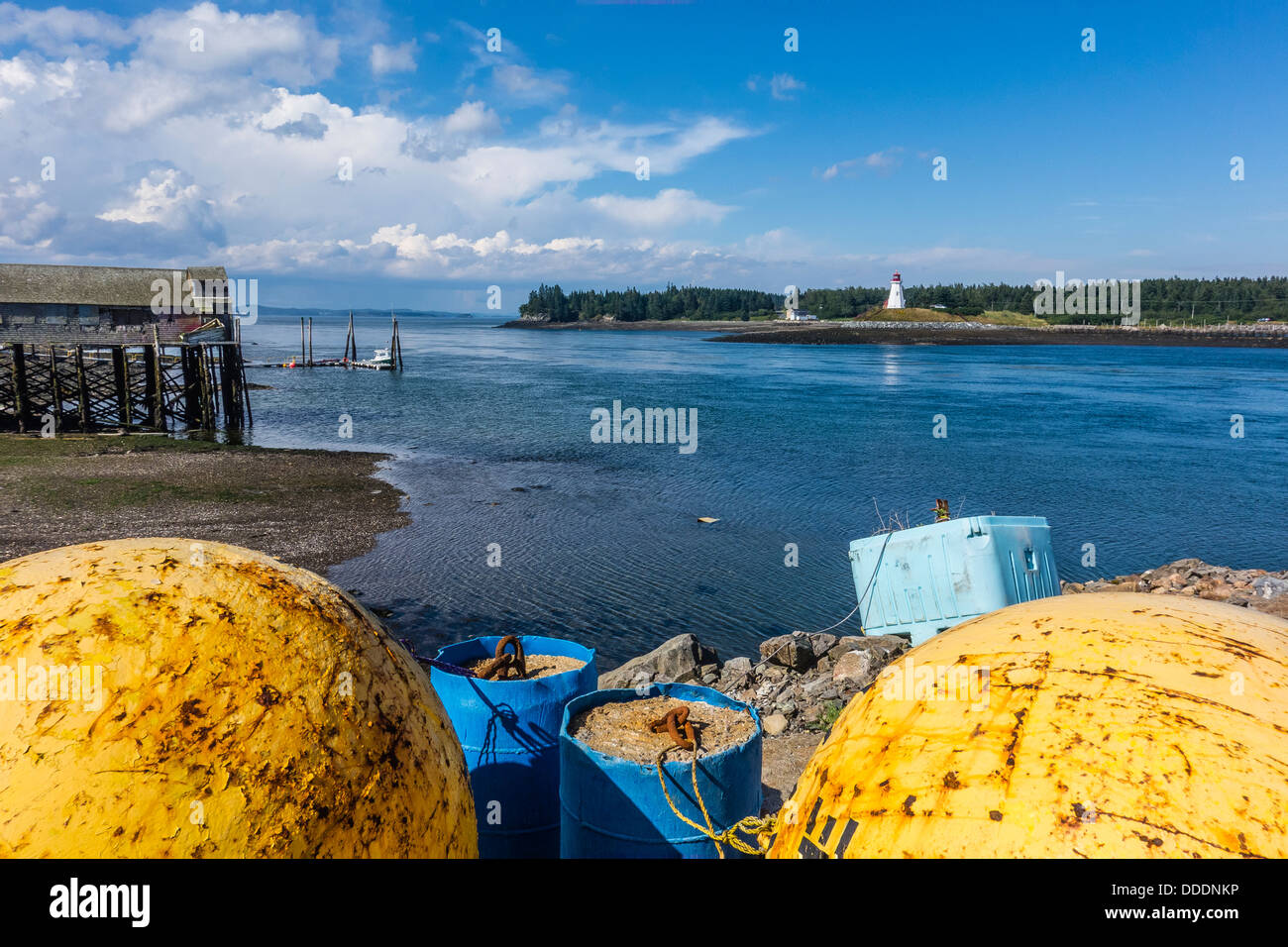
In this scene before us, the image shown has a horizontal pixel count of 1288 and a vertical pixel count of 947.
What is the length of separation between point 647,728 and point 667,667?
6.04 m

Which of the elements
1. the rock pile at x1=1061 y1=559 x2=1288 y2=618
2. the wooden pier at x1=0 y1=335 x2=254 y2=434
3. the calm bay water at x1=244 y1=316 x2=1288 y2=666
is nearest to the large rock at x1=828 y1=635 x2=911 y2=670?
the calm bay water at x1=244 y1=316 x2=1288 y2=666

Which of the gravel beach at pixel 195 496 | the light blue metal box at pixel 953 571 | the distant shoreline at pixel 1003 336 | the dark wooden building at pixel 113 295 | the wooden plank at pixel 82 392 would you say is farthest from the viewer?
the distant shoreline at pixel 1003 336

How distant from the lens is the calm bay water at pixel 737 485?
14781 mm

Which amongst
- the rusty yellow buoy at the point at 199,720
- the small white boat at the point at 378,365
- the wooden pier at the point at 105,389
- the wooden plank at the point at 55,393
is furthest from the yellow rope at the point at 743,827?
the small white boat at the point at 378,365

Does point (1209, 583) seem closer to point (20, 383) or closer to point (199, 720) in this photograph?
point (199, 720)

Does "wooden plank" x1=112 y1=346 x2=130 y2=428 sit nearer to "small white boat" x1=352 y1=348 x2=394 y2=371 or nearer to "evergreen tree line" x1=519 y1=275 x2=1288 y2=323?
"small white boat" x1=352 y1=348 x2=394 y2=371

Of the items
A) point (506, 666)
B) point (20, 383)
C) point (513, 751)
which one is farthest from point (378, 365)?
point (513, 751)

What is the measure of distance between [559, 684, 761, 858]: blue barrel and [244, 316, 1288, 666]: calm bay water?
303 inches

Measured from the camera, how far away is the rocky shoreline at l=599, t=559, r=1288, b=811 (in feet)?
28.7

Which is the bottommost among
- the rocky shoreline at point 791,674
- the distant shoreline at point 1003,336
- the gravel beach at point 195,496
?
the rocky shoreline at point 791,674

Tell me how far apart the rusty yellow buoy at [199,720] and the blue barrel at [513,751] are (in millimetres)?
2271

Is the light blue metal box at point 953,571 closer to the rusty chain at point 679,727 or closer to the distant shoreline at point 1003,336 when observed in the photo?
the rusty chain at point 679,727

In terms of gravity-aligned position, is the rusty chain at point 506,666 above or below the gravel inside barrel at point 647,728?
above

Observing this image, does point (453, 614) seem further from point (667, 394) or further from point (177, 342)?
point (667, 394)
